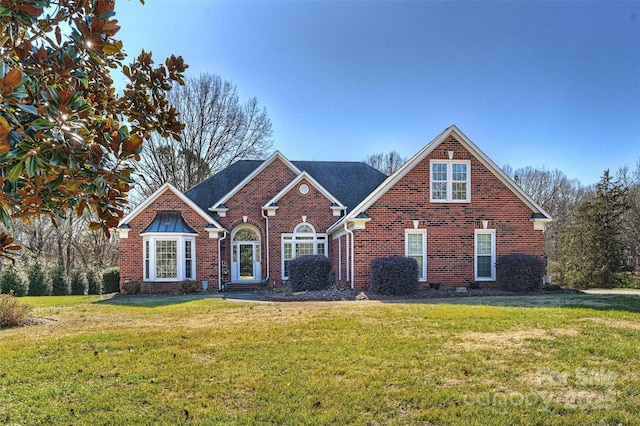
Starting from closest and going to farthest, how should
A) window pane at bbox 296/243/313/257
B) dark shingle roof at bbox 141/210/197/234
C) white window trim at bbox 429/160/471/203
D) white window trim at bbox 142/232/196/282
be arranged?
white window trim at bbox 429/160/471/203 < white window trim at bbox 142/232/196/282 < dark shingle roof at bbox 141/210/197/234 < window pane at bbox 296/243/313/257

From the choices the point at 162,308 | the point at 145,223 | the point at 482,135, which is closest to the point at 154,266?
the point at 145,223

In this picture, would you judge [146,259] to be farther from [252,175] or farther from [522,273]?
[522,273]

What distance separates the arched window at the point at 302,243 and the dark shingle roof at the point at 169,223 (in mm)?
4561

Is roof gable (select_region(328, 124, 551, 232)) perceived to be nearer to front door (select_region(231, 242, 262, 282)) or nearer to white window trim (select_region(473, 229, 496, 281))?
white window trim (select_region(473, 229, 496, 281))

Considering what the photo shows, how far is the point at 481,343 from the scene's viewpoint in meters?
7.00

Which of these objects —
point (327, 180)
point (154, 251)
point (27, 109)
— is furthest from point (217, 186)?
point (27, 109)

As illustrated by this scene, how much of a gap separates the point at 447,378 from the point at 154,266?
54.6 feet

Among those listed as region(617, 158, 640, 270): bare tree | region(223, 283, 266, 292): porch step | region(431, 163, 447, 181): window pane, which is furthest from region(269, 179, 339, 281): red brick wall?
region(617, 158, 640, 270): bare tree

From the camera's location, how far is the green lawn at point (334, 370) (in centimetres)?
442

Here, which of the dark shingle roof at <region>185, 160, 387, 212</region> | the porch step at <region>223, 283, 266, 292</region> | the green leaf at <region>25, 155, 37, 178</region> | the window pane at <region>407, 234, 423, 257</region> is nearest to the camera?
the green leaf at <region>25, 155, 37, 178</region>

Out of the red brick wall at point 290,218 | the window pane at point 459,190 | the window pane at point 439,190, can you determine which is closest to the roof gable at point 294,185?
the red brick wall at point 290,218

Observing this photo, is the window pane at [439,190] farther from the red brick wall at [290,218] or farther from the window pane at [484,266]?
the red brick wall at [290,218]

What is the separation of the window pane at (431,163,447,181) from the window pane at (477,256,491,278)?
3458 millimetres

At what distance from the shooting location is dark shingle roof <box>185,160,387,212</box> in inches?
928
